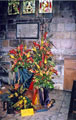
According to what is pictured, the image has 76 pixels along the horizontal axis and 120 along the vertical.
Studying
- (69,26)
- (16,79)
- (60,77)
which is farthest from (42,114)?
(69,26)

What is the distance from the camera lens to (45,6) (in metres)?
6.01

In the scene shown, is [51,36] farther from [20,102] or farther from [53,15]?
[20,102]

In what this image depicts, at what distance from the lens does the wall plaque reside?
617 centimetres

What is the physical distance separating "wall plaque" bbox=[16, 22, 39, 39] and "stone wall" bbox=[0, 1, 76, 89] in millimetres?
155

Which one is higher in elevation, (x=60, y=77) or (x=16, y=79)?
(x=16, y=79)

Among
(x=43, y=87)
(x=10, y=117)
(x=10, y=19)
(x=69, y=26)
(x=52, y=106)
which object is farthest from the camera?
(x=10, y=19)

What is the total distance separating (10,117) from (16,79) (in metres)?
1.08

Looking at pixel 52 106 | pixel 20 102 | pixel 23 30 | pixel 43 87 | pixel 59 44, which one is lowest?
pixel 52 106

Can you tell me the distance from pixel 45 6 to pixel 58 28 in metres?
0.97

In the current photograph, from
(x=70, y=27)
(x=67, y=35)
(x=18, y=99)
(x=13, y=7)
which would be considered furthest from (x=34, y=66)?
(x=13, y=7)

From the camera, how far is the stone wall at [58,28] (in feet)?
19.3

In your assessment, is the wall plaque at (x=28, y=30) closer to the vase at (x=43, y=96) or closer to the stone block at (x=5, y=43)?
the stone block at (x=5, y=43)

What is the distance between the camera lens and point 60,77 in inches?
243

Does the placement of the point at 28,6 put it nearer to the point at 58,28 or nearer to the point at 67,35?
the point at 58,28
